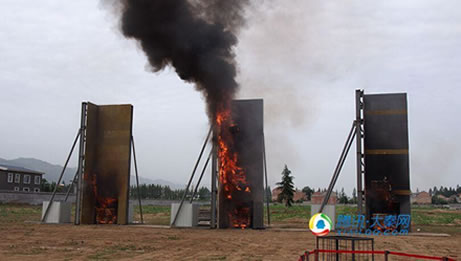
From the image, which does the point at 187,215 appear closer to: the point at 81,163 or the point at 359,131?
the point at 81,163

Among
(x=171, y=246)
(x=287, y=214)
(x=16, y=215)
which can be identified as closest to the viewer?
(x=171, y=246)

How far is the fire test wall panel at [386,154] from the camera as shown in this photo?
80.9 feet

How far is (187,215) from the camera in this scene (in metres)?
26.6

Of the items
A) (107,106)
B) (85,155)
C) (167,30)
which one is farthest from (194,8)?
(85,155)

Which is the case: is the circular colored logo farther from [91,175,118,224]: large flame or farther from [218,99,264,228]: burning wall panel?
[91,175,118,224]: large flame

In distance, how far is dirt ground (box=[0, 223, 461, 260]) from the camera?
14180 millimetres

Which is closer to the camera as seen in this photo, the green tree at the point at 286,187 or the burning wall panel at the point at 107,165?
the burning wall panel at the point at 107,165

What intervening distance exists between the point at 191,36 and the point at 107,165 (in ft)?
35.6

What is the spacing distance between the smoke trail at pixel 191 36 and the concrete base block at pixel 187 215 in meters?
6.75

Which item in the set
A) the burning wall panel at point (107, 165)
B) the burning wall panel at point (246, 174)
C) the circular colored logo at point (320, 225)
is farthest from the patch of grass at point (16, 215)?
the circular colored logo at point (320, 225)

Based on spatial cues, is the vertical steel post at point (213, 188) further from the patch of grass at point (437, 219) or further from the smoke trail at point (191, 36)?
the patch of grass at point (437, 219)

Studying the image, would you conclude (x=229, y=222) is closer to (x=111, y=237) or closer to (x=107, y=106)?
(x=111, y=237)

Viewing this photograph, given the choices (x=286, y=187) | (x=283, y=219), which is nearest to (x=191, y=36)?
(x=283, y=219)

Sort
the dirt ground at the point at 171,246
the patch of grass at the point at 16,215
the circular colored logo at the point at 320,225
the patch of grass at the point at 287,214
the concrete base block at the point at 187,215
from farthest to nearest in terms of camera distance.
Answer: the patch of grass at the point at 287,214, the patch of grass at the point at 16,215, the concrete base block at the point at 187,215, the dirt ground at the point at 171,246, the circular colored logo at the point at 320,225
